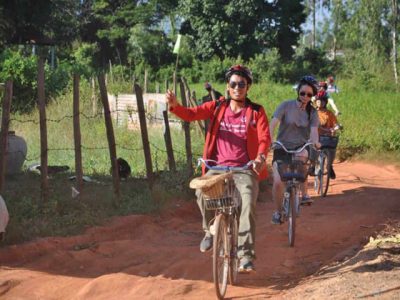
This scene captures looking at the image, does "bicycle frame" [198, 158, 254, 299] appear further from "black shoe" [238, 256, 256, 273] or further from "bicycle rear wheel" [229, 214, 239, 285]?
"black shoe" [238, 256, 256, 273]

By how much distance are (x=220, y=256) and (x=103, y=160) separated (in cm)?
746

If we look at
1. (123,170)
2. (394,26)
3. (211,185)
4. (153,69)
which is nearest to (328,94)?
(123,170)

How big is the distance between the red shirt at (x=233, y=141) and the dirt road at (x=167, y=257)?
1.14 meters

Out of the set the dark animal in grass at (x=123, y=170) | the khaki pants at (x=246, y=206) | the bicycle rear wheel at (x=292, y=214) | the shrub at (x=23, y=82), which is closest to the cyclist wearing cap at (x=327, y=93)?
the bicycle rear wheel at (x=292, y=214)

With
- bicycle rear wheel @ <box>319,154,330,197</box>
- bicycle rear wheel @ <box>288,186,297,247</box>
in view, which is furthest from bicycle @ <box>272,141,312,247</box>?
A: bicycle rear wheel @ <box>319,154,330,197</box>

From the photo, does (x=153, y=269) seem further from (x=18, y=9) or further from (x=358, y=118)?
(x=358, y=118)

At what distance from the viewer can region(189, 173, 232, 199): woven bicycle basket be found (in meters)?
4.58

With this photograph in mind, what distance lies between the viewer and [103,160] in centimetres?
1199

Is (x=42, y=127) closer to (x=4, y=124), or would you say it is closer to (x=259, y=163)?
(x=4, y=124)

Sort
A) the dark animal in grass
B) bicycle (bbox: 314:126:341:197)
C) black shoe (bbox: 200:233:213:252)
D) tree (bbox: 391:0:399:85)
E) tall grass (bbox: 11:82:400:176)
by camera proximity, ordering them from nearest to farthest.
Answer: black shoe (bbox: 200:233:213:252)
the dark animal in grass
bicycle (bbox: 314:126:341:197)
tall grass (bbox: 11:82:400:176)
tree (bbox: 391:0:399:85)

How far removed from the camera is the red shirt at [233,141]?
5117mm

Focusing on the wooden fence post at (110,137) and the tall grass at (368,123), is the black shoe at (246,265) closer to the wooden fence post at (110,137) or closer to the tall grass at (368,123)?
the wooden fence post at (110,137)

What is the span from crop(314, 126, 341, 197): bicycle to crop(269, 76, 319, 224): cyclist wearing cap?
323 centimetres

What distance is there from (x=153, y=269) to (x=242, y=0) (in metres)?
28.5
